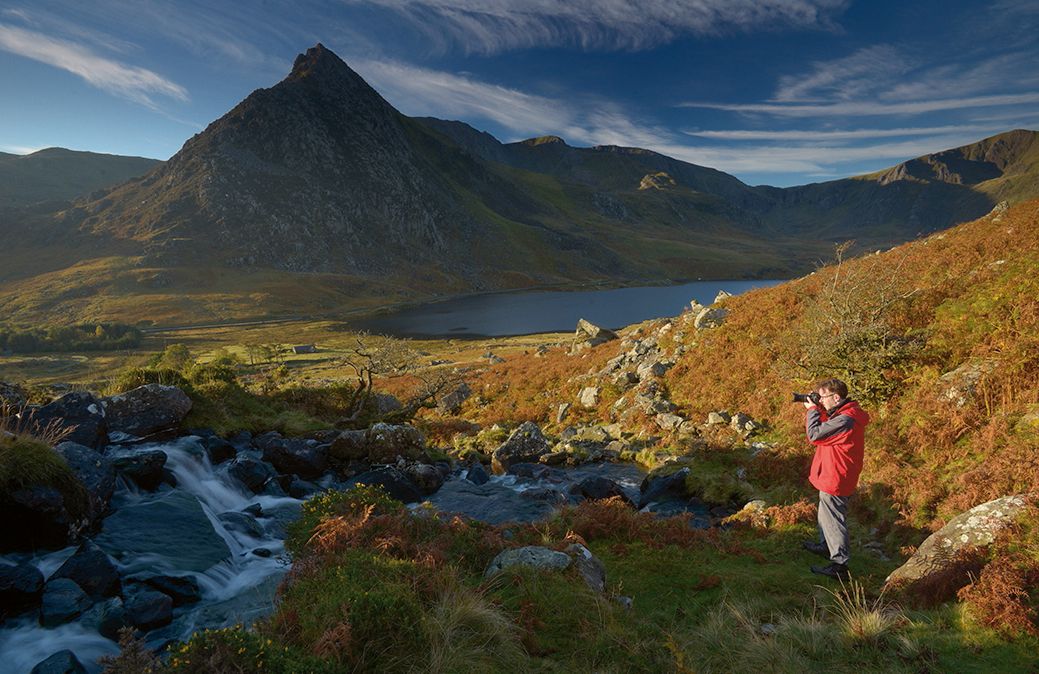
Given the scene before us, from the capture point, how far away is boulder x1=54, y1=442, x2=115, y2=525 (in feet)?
35.5

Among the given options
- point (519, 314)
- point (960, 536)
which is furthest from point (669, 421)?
point (519, 314)

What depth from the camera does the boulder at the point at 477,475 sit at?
18562 millimetres

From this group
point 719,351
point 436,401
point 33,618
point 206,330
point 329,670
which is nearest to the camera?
point 329,670

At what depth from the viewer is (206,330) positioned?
117438 mm

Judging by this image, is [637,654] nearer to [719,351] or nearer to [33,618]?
[33,618]

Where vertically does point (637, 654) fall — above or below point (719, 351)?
below

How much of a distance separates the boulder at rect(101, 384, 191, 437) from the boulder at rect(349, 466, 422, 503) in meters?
7.22

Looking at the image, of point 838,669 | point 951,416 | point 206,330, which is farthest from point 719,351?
point 206,330

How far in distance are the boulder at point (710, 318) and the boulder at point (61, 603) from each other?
24410 mm

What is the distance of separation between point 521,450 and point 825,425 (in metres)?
14.3

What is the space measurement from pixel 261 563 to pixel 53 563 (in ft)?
12.4

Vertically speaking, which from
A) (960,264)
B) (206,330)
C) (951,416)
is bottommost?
(206,330)

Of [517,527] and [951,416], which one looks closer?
[517,527]

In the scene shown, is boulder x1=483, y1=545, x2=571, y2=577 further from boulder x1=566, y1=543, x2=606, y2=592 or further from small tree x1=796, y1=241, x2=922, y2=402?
small tree x1=796, y1=241, x2=922, y2=402
